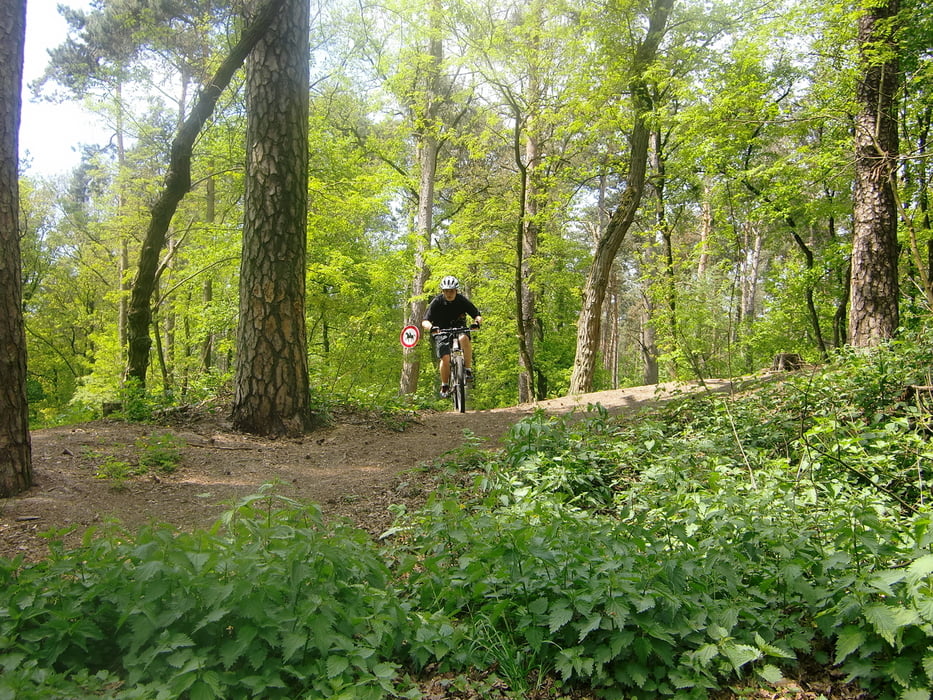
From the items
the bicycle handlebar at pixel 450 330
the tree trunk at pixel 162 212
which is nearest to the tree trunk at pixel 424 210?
the bicycle handlebar at pixel 450 330

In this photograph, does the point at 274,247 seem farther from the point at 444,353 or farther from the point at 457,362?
the point at 457,362

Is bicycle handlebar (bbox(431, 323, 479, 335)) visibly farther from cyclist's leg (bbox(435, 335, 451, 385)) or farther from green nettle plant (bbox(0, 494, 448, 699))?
green nettle plant (bbox(0, 494, 448, 699))

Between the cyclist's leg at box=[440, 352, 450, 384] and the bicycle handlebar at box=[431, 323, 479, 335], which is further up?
the bicycle handlebar at box=[431, 323, 479, 335]

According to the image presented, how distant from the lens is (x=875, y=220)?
7684 mm

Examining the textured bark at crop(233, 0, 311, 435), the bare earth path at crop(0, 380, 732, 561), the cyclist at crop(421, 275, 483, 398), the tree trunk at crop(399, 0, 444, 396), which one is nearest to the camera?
the bare earth path at crop(0, 380, 732, 561)

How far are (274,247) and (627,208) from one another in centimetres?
619

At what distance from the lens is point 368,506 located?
4520 mm

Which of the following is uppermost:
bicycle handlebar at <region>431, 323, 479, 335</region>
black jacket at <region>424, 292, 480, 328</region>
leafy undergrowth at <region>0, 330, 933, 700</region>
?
black jacket at <region>424, 292, 480, 328</region>

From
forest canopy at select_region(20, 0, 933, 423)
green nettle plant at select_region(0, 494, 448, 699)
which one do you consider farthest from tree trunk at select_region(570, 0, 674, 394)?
green nettle plant at select_region(0, 494, 448, 699)

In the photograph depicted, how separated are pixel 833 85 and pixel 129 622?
42.9ft

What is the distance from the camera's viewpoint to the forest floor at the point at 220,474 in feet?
12.5

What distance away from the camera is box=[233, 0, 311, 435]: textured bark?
21.3 feet

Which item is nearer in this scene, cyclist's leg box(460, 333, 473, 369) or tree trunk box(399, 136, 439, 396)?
cyclist's leg box(460, 333, 473, 369)

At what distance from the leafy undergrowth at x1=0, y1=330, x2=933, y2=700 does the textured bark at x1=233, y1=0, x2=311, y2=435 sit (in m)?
3.69
